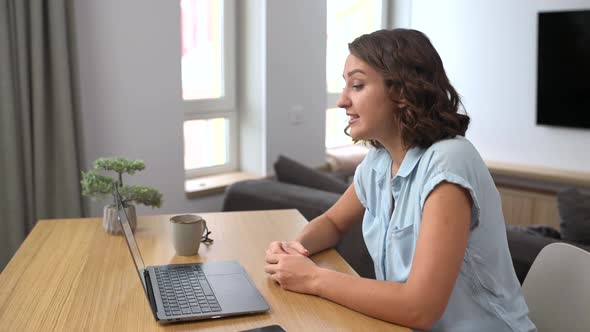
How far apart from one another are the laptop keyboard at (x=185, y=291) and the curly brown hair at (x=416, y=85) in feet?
1.79

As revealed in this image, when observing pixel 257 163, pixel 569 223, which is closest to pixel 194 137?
pixel 257 163

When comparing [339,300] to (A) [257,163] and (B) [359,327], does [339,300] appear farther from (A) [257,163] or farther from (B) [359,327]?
(A) [257,163]

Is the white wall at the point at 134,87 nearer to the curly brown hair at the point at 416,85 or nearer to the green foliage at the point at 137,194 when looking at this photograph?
the green foliage at the point at 137,194

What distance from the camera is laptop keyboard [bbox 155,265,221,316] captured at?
121 cm

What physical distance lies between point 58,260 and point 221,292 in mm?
458

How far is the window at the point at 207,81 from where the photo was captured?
3.88 metres

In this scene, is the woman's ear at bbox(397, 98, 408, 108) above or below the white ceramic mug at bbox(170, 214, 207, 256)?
above

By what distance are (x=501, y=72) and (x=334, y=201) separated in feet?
8.87

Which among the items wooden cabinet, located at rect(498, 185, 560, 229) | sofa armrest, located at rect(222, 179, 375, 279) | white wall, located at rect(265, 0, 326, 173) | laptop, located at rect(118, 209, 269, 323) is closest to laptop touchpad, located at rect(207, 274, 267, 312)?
laptop, located at rect(118, 209, 269, 323)

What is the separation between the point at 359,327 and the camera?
3.84ft

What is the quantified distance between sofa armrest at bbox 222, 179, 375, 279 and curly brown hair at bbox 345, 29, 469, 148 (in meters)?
0.97

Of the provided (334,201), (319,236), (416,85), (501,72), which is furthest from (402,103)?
(501,72)

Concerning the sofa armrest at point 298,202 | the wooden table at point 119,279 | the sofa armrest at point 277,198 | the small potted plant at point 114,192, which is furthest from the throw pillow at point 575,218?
the small potted plant at point 114,192

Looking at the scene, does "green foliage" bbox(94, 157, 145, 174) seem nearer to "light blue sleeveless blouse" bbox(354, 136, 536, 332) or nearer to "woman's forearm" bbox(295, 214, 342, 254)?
"woman's forearm" bbox(295, 214, 342, 254)
